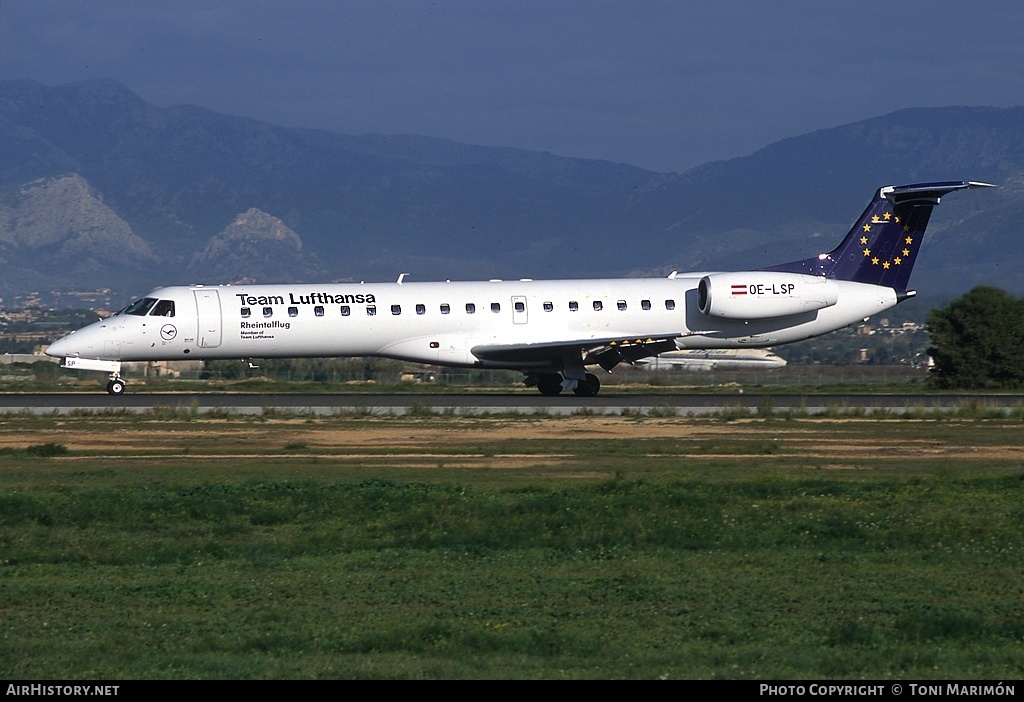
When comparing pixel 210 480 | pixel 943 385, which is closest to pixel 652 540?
pixel 210 480

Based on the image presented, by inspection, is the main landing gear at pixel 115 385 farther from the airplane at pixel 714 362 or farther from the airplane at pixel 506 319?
the airplane at pixel 714 362

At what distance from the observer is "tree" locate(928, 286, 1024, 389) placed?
1656 inches

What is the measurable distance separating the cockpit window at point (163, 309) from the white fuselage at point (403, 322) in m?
0.04

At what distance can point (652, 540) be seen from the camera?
551 inches

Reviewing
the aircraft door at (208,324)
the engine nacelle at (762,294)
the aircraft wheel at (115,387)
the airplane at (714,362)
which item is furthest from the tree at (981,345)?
the aircraft wheel at (115,387)

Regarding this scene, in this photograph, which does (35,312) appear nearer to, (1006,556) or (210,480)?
(210,480)

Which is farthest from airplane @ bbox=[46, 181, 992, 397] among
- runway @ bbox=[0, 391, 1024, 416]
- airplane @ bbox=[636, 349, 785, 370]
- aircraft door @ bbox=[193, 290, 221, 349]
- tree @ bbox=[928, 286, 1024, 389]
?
airplane @ bbox=[636, 349, 785, 370]

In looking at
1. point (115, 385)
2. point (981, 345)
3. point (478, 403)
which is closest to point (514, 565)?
point (478, 403)

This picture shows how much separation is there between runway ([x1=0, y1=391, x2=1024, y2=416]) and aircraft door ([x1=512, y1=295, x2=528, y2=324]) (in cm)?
205

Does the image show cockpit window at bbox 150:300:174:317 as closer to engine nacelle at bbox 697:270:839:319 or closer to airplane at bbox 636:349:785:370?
engine nacelle at bbox 697:270:839:319

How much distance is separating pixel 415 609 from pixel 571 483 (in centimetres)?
736

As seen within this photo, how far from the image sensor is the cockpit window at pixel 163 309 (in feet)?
113

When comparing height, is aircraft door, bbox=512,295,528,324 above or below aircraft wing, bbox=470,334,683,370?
above

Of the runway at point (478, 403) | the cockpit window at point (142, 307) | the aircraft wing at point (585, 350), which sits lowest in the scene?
the runway at point (478, 403)
